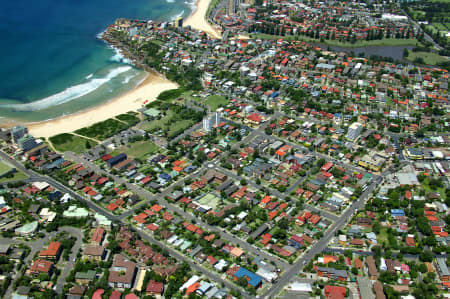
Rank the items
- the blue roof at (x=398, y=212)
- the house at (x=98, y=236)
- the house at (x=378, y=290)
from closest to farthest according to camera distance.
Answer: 1. the house at (x=378, y=290)
2. the house at (x=98, y=236)
3. the blue roof at (x=398, y=212)

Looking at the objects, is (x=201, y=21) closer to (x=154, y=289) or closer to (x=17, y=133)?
(x=17, y=133)

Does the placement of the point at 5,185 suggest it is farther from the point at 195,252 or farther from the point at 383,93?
the point at 383,93

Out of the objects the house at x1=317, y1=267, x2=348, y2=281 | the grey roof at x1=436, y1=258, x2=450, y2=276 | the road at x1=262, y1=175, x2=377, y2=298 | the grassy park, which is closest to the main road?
the road at x1=262, y1=175, x2=377, y2=298

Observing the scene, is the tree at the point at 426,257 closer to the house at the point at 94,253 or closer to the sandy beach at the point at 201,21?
the house at the point at 94,253

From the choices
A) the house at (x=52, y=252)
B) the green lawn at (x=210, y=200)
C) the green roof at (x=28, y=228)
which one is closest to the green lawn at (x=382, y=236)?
the green lawn at (x=210, y=200)

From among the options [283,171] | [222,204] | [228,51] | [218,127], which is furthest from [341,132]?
[228,51]

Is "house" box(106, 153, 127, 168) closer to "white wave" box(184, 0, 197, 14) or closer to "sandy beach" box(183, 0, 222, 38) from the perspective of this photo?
"sandy beach" box(183, 0, 222, 38)

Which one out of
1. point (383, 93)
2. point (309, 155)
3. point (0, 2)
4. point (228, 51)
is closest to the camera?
point (309, 155)
